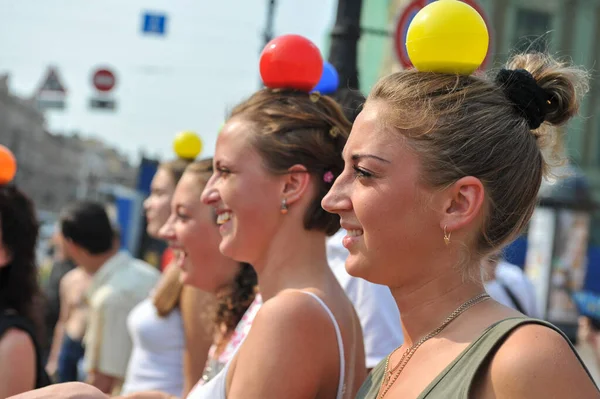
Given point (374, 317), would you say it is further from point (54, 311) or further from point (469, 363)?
point (54, 311)

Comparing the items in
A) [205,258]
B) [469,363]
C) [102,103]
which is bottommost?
[102,103]

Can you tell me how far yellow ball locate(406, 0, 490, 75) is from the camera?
185 cm

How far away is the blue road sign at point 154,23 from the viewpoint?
17.1 metres

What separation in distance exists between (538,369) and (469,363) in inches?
5.9

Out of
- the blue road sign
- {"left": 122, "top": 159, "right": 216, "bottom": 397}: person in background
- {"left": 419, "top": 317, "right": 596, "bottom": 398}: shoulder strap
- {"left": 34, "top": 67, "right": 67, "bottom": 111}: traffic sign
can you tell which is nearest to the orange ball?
{"left": 122, "top": 159, "right": 216, "bottom": 397}: person in background

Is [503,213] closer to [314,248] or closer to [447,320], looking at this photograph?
[447,320]

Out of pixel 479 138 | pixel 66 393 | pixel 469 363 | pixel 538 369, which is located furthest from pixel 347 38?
pixel 538 369

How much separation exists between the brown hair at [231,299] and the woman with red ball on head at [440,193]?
4.22 feet

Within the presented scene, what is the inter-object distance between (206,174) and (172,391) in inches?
43.5

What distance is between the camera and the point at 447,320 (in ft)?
5.84

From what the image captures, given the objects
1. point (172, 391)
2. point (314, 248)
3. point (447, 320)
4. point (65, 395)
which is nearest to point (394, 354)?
point (447, 320)

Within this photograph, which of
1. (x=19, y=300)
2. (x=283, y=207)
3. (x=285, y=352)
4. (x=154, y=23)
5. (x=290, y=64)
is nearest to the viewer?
(x=285, y=352)

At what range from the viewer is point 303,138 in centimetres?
250

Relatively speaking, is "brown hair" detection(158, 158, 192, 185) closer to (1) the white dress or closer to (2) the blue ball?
(1) the white dress
